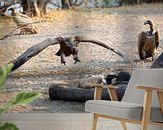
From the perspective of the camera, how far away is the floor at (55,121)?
4.36 metres

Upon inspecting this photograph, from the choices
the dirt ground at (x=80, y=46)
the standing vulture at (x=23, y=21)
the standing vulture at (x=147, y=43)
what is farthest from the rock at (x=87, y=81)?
the standing vulture at (x=23, y=21)

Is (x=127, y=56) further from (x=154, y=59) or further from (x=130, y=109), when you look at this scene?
(x=130, y=109)

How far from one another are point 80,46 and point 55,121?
1115 millimetres

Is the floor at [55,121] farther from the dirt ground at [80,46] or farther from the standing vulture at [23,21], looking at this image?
the standing vulture at [23,21]

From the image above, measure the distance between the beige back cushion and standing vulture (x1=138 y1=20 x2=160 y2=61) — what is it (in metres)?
1.33

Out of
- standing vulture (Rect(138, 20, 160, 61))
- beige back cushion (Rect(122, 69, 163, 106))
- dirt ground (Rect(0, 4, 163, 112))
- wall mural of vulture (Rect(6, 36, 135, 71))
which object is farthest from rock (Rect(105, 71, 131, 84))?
beige back cushion (Rect(122, 69, 163, 106))

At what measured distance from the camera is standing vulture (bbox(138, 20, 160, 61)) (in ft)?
16.8

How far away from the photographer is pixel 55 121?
4.67 meters

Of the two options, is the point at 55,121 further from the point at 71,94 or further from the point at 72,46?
the point at 72,46

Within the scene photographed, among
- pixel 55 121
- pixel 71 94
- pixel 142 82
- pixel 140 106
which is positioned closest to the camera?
pixel 140 106

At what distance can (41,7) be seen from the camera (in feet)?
16.9

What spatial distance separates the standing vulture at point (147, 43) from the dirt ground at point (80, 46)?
2.5 inches

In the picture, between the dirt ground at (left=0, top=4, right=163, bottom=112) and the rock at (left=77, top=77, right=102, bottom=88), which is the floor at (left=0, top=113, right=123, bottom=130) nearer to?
the dirt ground at (left=0, top=4, right=163, bottom=112)

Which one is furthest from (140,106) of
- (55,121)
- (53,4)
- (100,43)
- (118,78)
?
(53,4)
